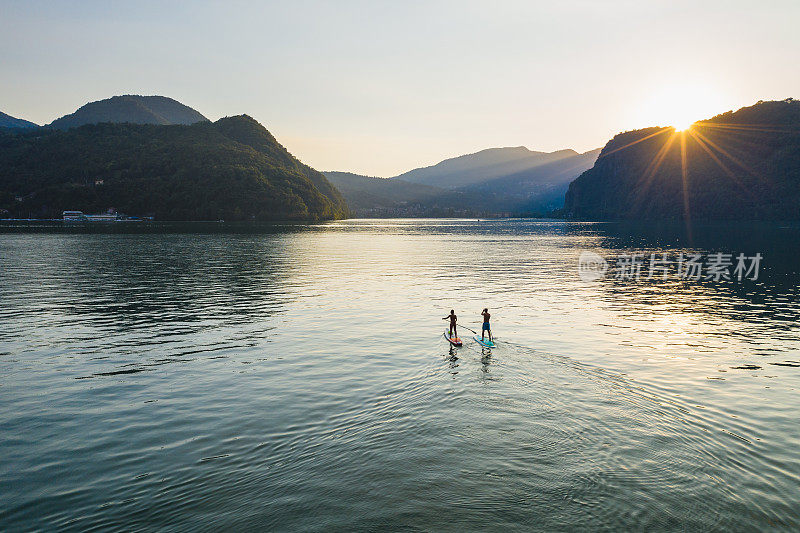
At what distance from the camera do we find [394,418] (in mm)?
20219

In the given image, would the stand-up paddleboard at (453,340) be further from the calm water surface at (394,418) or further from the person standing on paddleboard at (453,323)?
the calm water surface at (394,418)

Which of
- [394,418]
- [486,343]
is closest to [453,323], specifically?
[486,343]

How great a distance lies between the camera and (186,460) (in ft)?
54.4

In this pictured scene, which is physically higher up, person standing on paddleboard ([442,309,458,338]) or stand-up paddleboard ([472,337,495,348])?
person standing on paddleboard ([442,309,458,338])

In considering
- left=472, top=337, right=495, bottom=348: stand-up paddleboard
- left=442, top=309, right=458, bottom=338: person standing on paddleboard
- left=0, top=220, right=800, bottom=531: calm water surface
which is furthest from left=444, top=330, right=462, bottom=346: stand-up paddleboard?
left=472, top=337, right=495, bottom=348: stand-up paddleboard

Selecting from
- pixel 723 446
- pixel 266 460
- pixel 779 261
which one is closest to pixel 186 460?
pixel 266 460

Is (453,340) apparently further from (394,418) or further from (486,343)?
(394,418)

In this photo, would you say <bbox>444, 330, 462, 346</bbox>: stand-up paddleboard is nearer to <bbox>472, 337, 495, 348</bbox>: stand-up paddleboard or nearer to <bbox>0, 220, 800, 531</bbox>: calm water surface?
<bbox>0, 220, 800, 531</bbox>: calm water surface

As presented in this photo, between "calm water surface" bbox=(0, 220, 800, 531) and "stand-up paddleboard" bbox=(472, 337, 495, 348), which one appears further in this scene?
"stand-up paddleboard" bbox=(472, 337, 495, 348)

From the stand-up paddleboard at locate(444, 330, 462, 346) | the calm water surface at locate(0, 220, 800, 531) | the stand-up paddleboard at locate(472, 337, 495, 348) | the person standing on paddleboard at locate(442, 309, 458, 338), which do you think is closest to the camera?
the calm water surface at locate(0, 220, 800, 531)

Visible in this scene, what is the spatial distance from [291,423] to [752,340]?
35492 millimetres

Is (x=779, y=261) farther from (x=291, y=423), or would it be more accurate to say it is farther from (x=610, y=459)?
(x=291, y=423)

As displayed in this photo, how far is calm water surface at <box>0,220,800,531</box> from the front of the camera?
13680 millimetres

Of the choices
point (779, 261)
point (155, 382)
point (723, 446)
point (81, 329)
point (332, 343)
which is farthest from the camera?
point (779, 261)
